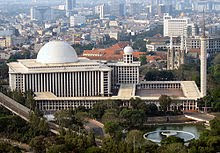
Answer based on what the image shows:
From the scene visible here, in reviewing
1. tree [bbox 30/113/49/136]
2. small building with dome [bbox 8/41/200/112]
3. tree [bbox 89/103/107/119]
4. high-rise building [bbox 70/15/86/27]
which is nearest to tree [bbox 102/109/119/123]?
tree [bbox 89/103/107/119]

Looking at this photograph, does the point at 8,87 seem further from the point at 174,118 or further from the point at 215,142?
the point at 215,142

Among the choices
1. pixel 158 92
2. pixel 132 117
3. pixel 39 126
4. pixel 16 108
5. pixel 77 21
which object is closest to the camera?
pixel 39 126

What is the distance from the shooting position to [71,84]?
2936 centimetres

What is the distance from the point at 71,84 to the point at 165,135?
7.76 metres

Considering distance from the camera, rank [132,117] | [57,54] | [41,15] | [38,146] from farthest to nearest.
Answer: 1. [41,15]
2. [57,54]
3. [132,117]
4. [38,146]

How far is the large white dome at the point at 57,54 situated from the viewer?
30.1 meters

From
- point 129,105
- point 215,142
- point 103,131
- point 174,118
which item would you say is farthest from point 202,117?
point 215,142

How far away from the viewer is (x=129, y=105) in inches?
1077

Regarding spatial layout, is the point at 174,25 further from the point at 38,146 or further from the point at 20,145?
the point at 38,146

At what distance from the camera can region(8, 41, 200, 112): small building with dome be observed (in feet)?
91.7

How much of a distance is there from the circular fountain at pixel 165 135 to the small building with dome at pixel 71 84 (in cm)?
405

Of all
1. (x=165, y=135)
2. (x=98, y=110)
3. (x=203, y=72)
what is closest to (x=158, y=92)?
(x=203, y=72)

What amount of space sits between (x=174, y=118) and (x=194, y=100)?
2.17 m

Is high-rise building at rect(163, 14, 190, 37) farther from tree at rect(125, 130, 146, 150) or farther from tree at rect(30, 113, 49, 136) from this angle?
tree at rect(125, 130, 146, 150)
